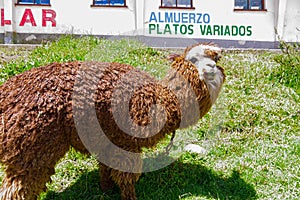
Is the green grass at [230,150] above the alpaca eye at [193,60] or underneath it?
underneath

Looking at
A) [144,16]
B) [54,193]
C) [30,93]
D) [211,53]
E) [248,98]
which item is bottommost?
[54,193]

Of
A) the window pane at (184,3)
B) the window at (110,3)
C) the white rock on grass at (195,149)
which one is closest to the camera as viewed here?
the white rock on grass at (195,149)

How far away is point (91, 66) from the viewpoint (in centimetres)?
369

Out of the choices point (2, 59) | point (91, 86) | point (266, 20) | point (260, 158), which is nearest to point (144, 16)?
point (266, 20)

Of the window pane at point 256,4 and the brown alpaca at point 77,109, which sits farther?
the window pane at point 256,4

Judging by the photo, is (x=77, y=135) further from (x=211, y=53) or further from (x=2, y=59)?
(x=2, y=59)

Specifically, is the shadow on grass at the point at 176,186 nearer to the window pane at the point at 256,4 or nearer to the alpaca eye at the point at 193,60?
the alpaca eye at the point at 193,60

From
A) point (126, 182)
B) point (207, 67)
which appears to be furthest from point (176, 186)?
point (207, 67)

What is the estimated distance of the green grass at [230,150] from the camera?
4227 millimetres

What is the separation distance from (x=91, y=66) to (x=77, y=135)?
2.06 ft

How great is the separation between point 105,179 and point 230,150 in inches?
62.6

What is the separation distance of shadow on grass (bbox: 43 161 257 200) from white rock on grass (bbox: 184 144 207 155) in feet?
1.18

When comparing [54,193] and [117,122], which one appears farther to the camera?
[54,193]

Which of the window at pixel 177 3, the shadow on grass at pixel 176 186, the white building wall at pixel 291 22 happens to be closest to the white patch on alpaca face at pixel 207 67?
the shadow on grass at pixel 176 186
